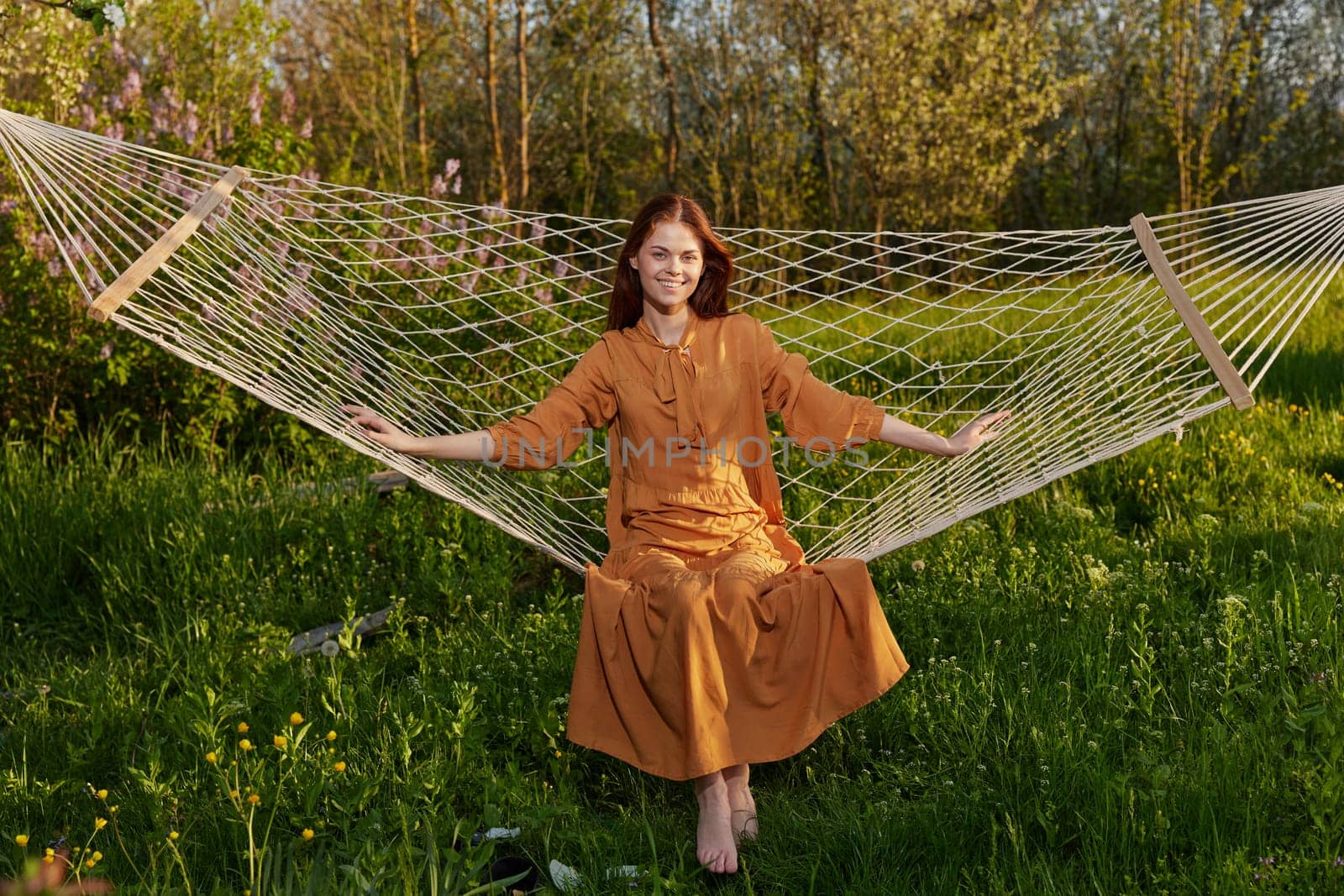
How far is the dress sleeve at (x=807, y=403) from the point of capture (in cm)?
215

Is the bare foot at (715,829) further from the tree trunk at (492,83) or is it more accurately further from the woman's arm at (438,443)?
the tree trunk at (492,83)

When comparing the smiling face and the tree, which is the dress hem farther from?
the tree

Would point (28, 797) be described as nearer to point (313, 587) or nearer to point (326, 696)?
point (326, 696)

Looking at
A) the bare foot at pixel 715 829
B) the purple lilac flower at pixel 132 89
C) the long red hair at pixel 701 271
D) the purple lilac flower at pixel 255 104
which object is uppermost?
the purple lilac flower at pixel 132 89

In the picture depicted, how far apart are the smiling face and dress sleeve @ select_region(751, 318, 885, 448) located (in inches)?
6.6

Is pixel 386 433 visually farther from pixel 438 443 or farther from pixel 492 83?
pixel 492 83

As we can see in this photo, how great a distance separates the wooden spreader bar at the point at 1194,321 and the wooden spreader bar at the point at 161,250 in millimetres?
1749

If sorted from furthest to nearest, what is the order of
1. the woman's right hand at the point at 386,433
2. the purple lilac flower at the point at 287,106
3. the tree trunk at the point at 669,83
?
1. the tree trunk at the point at 669,83
2. the purple lilac flower at the point at 287,106
3. the woman's right hand at the point at 386,433

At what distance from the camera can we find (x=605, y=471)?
3.49 meters

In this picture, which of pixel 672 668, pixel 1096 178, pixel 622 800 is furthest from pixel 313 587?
pixel 1096 178

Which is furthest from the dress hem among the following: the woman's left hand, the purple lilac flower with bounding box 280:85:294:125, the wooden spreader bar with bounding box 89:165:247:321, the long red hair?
the purple lilac flower with bounding box 280:85:294:125

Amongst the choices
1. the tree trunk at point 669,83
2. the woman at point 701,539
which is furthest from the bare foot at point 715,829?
the tree trunk at point 669,83

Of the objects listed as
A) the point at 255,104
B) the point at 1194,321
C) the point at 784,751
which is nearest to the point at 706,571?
the point at 784,751

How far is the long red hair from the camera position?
2.16m
